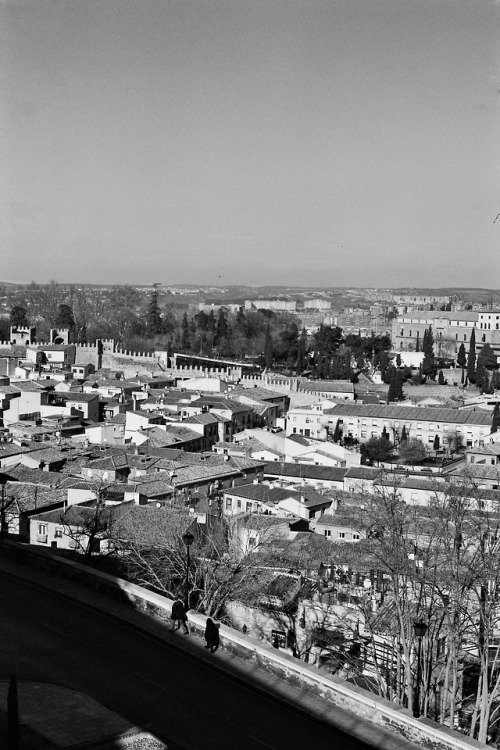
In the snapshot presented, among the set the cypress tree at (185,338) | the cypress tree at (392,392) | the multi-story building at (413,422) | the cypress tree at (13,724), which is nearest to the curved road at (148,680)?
the cypress tree at (13,724)

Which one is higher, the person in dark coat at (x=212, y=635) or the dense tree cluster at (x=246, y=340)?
the person in dark coat at (x=212, y=635)

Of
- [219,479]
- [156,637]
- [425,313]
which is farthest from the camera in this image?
[425,313]

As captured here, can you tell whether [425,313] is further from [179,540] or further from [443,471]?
[179,540]

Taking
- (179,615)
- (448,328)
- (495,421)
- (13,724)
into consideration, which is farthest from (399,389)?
(13,724)

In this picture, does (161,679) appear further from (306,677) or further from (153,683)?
(306,677)

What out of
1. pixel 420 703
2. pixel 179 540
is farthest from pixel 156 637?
pixel 179 540

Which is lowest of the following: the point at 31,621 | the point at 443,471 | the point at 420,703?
Result: the point at 443,471

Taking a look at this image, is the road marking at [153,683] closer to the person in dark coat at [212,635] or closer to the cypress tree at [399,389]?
the person in dark coat at [212,635]
